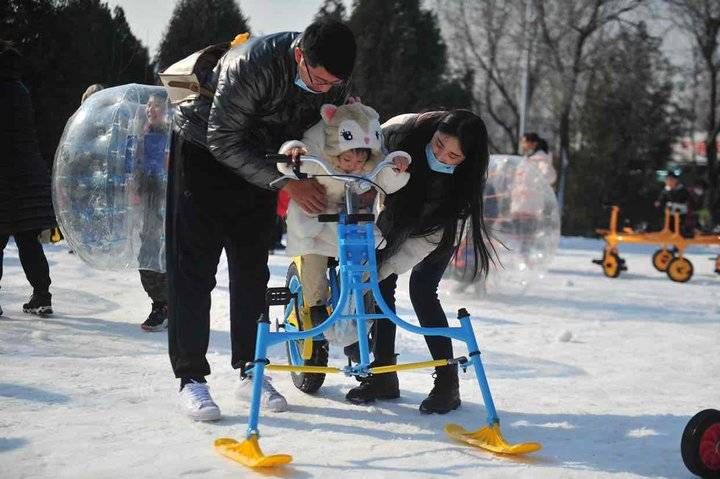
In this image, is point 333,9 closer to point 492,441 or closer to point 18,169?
point 18,169

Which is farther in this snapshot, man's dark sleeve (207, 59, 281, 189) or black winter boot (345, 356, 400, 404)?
black winter boot (345, 356, 400, 404)

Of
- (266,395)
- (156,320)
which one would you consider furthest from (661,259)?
(266,395)

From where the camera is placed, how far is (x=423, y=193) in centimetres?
381

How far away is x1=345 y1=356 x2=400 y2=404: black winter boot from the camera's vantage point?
401cm

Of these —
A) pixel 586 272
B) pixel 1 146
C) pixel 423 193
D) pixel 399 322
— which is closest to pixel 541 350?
pixel 423 193

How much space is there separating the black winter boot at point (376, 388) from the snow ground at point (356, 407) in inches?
2.4

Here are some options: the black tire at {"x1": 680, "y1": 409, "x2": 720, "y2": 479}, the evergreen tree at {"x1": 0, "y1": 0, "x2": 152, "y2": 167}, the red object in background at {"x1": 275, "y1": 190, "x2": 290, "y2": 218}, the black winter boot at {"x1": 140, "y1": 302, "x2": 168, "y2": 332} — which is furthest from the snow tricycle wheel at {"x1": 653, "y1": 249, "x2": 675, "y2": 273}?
the black tire at {"x1": 680, "y1": 409, "x2": 720, "y2": 479}

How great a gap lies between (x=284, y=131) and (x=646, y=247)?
50.4ft

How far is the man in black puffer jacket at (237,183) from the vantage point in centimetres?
341

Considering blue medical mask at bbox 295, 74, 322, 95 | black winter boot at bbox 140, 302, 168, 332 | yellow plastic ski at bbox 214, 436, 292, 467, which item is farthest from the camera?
black winter boot at bbox 140, 302, 168, 332

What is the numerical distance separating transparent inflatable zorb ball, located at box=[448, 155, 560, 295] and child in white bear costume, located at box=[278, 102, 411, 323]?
4.46 metres

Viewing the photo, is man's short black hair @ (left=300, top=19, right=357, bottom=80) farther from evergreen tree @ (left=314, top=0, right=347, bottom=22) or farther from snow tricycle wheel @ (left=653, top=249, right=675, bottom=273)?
evergreen tree @ (left=314, top=0, right=347, bottom=22)

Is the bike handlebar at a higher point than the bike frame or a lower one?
higher

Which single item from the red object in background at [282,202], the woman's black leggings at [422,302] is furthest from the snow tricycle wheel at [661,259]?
the woman's black leggings at [422,302]
